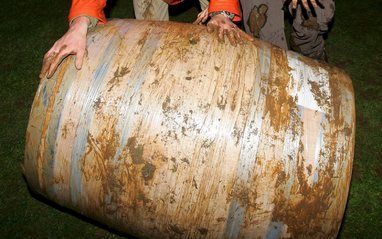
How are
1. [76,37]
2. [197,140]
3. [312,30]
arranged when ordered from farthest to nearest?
[312,30]
[76,37]
[197,140]

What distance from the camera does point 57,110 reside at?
1.37 meters

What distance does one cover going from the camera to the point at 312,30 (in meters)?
2.27

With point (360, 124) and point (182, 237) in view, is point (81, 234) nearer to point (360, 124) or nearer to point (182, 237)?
point (182, 237)

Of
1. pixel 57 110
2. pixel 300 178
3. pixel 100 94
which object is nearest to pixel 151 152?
pixel 100 94

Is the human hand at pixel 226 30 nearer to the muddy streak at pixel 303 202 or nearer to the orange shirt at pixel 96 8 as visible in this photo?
the orange shirt at pixel 96 8

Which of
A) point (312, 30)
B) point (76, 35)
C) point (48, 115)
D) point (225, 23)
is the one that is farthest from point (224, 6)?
point (48, 115)

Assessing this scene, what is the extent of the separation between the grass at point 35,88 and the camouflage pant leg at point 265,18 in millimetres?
878

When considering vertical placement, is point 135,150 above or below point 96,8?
below

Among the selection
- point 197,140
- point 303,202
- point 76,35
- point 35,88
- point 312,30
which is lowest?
point 35,88

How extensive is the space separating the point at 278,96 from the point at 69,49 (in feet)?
3.17

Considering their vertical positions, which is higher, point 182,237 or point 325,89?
point 325,89

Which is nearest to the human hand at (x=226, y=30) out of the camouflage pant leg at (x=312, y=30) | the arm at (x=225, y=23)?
the arm at (x=225, y=23)

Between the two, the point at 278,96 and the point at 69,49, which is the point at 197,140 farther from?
the point at 69,49

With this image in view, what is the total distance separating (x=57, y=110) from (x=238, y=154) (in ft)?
2.59
